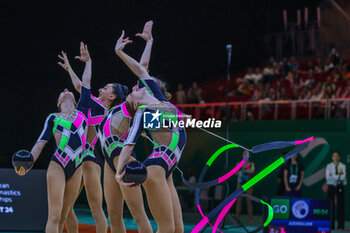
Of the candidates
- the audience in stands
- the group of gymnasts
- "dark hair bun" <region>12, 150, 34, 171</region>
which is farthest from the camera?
the audience in stands

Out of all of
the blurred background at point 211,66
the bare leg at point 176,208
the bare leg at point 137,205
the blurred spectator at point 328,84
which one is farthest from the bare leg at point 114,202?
the blurred spectator at point 328,84

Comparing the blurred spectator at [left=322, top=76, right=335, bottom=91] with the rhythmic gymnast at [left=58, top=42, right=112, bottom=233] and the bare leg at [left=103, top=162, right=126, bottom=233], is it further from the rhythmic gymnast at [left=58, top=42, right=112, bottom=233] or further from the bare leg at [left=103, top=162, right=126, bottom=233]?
the bare leg at [left=103, top=162, right=126, bottom=233]

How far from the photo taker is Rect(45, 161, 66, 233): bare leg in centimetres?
A: 630

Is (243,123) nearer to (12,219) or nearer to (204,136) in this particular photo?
(204,136)

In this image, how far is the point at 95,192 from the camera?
6.97m

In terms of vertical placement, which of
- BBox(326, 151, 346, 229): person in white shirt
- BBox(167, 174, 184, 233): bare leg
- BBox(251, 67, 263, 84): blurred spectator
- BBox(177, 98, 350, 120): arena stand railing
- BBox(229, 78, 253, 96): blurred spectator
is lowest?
BBox(326, 151, 346, 229): person in white shirt

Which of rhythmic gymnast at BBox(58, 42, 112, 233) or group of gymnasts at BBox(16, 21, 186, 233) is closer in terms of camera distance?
group of gymnasts at BBox(16, 21, 186, 233)

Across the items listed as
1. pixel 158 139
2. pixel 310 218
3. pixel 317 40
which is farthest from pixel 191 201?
pixel 158 139

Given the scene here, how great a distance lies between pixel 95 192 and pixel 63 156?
60 centimetres

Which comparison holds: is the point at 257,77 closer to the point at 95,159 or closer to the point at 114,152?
the point at 95,159

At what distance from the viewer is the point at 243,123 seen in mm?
14109

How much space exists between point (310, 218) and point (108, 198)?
3.84 meters

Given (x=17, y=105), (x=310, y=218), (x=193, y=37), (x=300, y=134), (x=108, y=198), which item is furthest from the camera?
(x=300, y=134)

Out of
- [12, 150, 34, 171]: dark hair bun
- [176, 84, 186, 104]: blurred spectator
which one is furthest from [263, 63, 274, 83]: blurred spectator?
[12, 150, 34, 171]: dark hair bun
